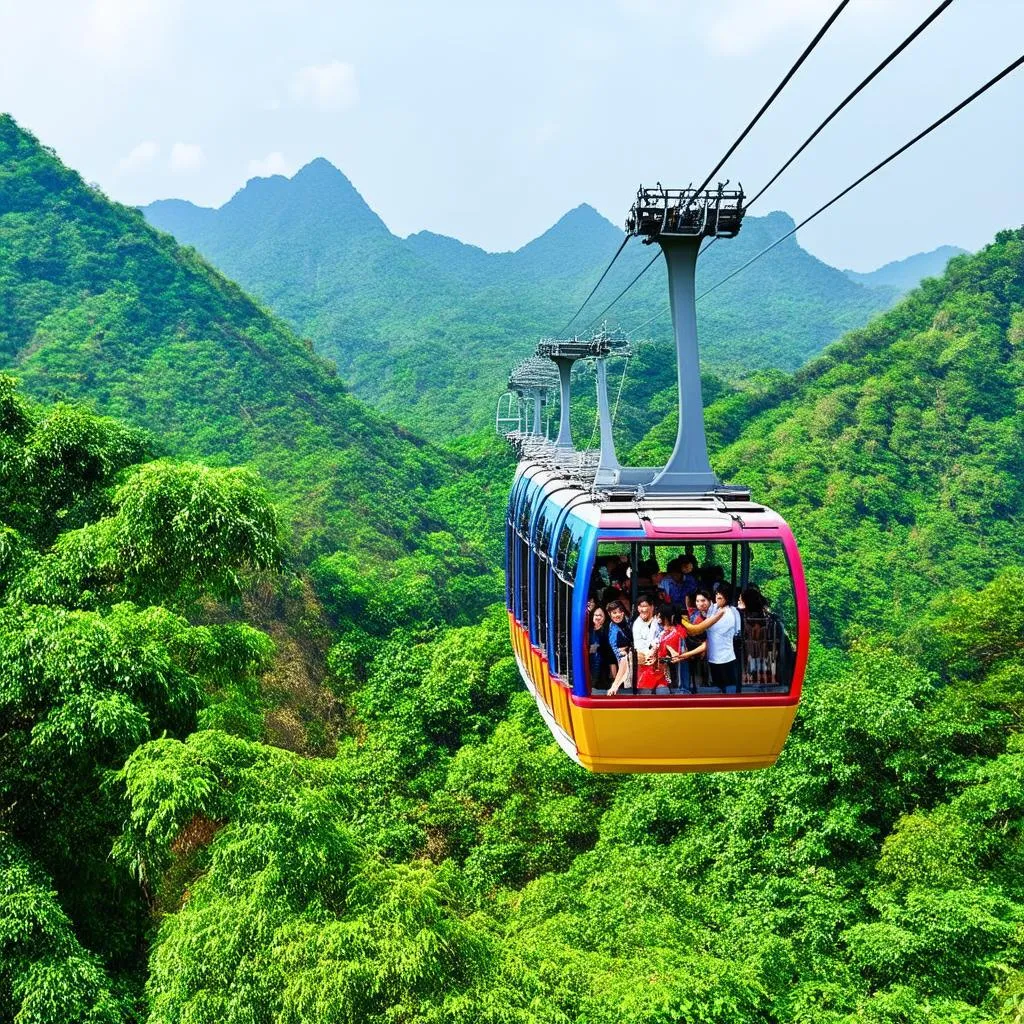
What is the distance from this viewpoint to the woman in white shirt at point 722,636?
6.20 metres

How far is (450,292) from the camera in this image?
87.1 m

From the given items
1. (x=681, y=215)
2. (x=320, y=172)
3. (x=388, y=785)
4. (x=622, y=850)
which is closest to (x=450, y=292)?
(x=320, y=172)

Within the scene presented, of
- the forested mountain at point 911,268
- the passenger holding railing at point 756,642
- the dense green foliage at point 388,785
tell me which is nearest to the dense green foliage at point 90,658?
the dense green foliage at point 388,785

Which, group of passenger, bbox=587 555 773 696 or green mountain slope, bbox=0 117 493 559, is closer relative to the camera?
group of passenger, bbox=587 555 773 696

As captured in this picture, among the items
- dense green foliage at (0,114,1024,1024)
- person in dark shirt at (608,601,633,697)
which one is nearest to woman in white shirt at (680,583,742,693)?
person in dark shirt at (608,601,633,697)

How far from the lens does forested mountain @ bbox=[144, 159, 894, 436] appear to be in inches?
2643

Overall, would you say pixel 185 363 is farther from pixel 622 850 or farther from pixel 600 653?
pixel 600 653

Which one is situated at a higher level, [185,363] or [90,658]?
[185,363]

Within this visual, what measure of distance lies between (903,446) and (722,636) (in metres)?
32.8

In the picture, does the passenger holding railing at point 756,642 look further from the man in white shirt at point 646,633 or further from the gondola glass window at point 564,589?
the gondola glass window at point 564,589

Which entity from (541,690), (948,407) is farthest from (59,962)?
(948,407)

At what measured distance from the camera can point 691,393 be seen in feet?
24.6

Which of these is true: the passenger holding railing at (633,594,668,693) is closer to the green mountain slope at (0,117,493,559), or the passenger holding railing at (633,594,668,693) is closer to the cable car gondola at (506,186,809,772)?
the cable car gondola at (506,186,809,772)

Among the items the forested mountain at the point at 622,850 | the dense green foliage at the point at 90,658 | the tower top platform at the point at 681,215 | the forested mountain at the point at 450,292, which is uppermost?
the forested mountain at the point at 450,292
